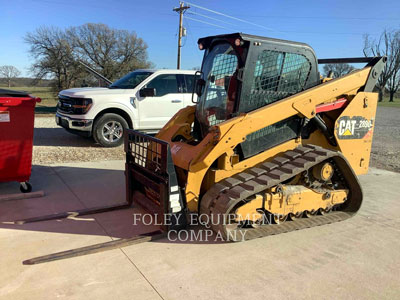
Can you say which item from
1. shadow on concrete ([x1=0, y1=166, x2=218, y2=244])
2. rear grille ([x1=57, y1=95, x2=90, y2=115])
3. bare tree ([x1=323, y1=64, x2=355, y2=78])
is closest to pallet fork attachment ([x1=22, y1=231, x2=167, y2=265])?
shadow on concrete ([x1=0, y1=166, x2=218, y2=244])

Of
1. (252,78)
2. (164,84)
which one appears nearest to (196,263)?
(252,78)

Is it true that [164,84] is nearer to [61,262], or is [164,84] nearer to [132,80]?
[132,80]

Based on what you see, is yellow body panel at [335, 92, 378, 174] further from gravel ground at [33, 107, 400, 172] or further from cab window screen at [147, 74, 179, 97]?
cab window screen at [147, 74, 179, 97]

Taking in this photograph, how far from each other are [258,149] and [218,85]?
935mm

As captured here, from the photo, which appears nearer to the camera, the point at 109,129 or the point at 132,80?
the point at 109,129

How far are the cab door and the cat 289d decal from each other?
17.7ft

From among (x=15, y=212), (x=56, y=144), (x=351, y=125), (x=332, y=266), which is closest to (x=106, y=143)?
(x=56, y=144)

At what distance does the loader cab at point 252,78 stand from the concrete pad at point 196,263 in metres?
1.26

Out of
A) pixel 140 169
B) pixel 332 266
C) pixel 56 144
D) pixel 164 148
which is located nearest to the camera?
pixel 332 266

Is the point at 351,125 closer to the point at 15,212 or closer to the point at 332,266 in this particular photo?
the point at 332,266

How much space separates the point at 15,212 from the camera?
4.44m

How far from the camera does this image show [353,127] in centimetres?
468

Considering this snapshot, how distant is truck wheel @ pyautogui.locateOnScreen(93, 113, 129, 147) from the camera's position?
342 inches

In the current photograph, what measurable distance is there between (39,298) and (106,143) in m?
6.41
